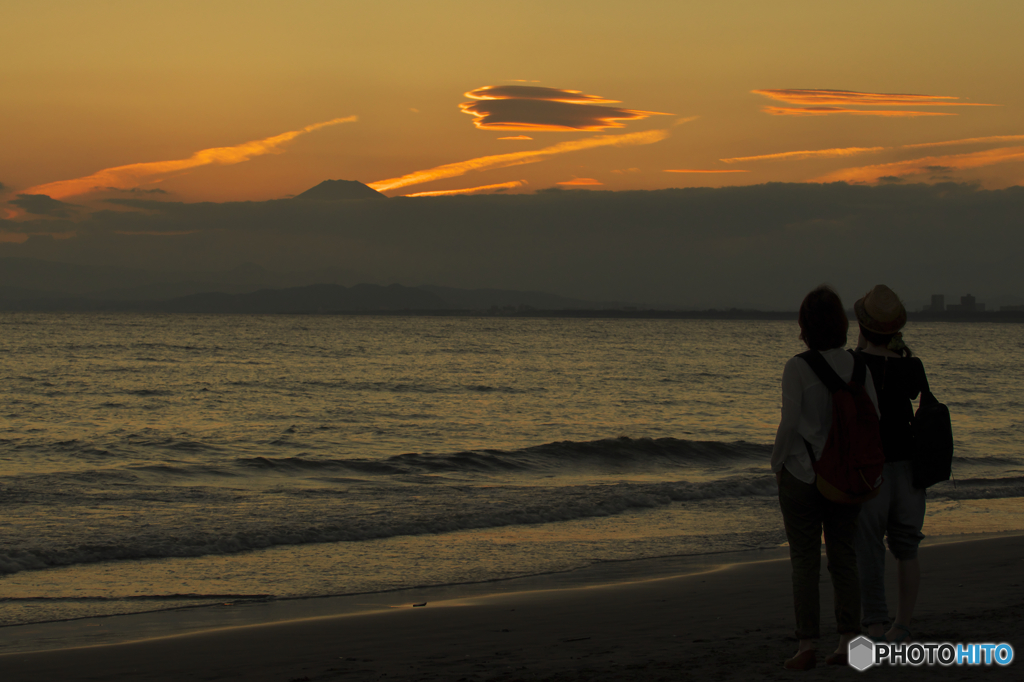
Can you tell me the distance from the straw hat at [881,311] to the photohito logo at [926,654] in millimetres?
1614

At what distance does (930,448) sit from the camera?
4.23 metres

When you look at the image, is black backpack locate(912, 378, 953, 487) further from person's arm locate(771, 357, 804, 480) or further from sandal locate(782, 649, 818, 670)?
sandal locate(782, 649, 818, 670)

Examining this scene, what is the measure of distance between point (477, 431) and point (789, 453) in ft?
64.0

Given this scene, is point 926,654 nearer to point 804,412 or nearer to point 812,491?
point 812,491

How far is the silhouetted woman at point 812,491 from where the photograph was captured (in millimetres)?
3911

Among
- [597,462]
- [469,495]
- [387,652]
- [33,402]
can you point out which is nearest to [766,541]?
[469,495]

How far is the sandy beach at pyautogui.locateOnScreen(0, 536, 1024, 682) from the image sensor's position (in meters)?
4.57

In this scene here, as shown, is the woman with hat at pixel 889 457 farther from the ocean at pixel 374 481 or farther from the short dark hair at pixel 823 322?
the ocean at pixel 374 481

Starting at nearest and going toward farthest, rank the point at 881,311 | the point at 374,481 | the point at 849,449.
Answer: the point at 849,449 < the point at 881,311 < the point at 374,481

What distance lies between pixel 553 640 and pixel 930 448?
8.78 ft

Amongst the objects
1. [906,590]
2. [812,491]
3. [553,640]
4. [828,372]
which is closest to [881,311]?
[828,372]

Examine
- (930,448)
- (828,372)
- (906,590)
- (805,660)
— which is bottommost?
(805,660)

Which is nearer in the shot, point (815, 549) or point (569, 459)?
point (815, 549)

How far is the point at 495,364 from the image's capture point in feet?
170
